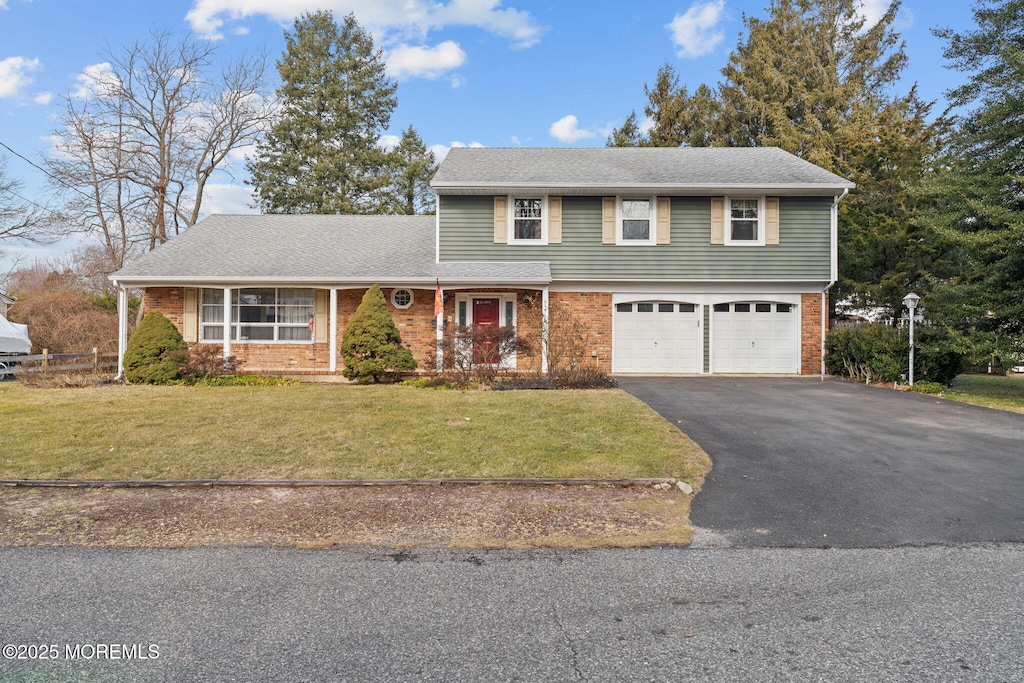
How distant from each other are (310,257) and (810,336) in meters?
14.5

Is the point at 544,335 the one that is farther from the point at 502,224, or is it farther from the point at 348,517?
the point at 348,517

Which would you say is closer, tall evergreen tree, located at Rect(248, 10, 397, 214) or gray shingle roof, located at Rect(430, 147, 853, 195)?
gray shingle roof, located at Rect(430, 147, 853, 195)

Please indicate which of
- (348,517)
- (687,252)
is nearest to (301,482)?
(348,517)

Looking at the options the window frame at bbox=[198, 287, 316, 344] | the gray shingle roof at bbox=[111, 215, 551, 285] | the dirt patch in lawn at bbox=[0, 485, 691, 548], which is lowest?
the dirt patch in lawn at bbox=[0, 485, 691, 548]

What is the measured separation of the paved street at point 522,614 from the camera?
8.21 feet

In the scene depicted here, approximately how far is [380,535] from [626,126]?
1281 inches

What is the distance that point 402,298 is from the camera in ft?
52.8

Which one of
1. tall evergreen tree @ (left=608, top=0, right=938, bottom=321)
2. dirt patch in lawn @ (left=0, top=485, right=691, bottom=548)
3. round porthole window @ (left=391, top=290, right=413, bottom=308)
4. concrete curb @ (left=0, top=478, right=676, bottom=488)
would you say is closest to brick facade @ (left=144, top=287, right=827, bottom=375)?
round porthole window @ (left=391, top=290, right=413, bottom=308)

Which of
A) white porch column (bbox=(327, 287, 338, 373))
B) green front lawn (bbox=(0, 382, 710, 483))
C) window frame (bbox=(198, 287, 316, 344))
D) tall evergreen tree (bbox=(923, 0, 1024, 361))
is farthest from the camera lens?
window frame (bbox=(198, 287, 316, 344))

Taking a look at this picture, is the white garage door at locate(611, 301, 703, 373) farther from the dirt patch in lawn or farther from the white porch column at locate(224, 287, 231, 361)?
the dirt patch in lawn

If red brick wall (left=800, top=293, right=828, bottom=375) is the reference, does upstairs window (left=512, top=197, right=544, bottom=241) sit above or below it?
above

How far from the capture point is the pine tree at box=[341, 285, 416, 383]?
44.0 feet

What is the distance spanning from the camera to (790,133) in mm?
28609

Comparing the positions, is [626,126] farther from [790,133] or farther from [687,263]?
[687,263]
